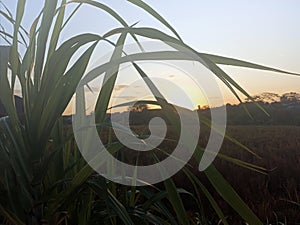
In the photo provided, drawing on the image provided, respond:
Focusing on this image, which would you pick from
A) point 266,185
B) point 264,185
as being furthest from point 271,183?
point 266,185

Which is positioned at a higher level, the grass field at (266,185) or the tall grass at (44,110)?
the tall grass at (44,110)

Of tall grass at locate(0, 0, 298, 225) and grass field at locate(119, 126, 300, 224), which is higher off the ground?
tall grass at locate(0, 0, 298, 225)

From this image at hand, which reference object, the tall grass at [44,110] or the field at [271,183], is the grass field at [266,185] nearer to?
the field at [271,183]

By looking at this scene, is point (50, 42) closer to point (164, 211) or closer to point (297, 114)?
point (164, 211)

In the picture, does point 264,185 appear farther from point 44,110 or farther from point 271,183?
point 44,110

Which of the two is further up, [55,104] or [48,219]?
[55,104]

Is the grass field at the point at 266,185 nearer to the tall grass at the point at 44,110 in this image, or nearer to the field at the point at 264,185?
the field at the point at 264,185

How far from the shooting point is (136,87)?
77cm

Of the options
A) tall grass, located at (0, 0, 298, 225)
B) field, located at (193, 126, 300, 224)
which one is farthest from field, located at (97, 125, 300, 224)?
tall grass, located at (0, 0, 298, 225)

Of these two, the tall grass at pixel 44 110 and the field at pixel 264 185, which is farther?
the field at pixel 264 185

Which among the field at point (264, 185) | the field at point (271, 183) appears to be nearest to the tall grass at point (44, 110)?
the field at point (264, 185)

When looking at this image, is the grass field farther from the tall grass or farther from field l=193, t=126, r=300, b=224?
the tall grass

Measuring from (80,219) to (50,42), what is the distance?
291 mm

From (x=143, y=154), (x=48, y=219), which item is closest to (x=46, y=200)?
(x=48, y=219)
